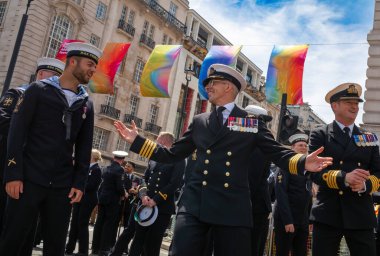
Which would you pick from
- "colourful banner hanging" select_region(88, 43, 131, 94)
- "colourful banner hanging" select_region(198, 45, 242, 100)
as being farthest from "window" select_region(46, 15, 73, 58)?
"colourful banner hanging" select_region(198, 45, 242, 100)

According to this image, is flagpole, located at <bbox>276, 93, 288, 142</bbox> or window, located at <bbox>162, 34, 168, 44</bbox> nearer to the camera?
flagpole, located at <bbox>276, 93, 288, 142</bbox>

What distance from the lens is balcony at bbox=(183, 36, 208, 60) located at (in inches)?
1767

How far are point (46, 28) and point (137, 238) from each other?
83.5ft

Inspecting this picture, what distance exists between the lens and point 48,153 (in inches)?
153

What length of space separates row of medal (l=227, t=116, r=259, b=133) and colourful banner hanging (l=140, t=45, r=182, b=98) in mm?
12123

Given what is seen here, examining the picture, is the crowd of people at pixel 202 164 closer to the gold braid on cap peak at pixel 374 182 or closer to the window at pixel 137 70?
the gold braid on cap peak at pixel 374 182

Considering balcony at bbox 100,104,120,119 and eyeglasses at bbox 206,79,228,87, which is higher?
balcony at bbox 100,104,120,119

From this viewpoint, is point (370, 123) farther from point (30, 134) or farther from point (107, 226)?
point (30, 134)

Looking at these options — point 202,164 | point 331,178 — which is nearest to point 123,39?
point 202,164

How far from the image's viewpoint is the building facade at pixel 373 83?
50.5 feet

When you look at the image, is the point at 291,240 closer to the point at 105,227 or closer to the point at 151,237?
the point at 151,237

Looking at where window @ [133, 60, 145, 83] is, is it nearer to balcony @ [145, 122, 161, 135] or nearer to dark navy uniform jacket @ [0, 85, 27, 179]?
balcony @ [145, 122, 161, 135]

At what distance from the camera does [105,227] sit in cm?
893

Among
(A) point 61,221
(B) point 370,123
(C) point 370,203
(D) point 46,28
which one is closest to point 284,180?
(C) point 370,203
